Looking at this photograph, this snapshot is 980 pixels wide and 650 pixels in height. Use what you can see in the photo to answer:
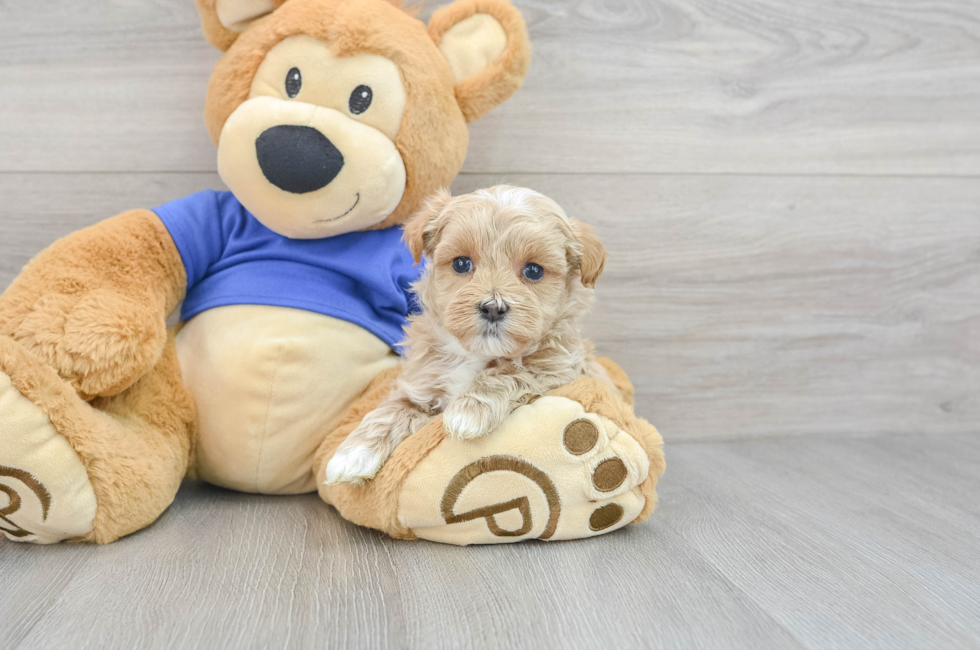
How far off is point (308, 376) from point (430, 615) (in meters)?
0.46

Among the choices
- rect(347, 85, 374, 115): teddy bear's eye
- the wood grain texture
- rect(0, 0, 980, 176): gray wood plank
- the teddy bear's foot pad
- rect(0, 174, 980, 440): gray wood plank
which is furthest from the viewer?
rect(0, 174, 980, 440): gray wood plank

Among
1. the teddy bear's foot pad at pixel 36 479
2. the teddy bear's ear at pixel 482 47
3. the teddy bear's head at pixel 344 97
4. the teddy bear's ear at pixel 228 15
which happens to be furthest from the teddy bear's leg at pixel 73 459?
the teddy bear's ear at pixel 482 47

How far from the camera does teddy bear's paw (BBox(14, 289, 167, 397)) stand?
0.97 m

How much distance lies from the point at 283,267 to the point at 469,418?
0.46 metres

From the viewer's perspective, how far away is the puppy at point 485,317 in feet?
2.99

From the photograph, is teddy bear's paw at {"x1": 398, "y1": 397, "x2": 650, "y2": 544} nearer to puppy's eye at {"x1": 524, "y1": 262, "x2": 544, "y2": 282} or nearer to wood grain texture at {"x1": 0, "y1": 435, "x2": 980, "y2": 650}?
wood grain texture at {"x1": 0, "y1": 435, "x2": 980, "y2": 650}

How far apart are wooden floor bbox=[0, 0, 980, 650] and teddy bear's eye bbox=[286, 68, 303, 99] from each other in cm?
37

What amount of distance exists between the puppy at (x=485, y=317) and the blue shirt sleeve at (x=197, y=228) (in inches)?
15.6

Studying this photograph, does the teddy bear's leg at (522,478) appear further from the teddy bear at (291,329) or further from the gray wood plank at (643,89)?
the gray wood plank at (643,89)

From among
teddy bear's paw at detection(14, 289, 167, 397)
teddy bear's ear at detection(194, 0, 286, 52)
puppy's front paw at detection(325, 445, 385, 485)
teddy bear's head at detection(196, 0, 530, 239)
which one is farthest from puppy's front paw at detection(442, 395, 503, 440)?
Result: teddy bear's ear at detection(194, 0, 286, 52)

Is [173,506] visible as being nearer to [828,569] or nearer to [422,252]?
[422,252]

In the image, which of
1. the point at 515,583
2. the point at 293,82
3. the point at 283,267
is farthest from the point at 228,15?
the point at 515,583

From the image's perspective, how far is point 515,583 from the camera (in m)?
0.88

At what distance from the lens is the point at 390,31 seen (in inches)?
42.7
